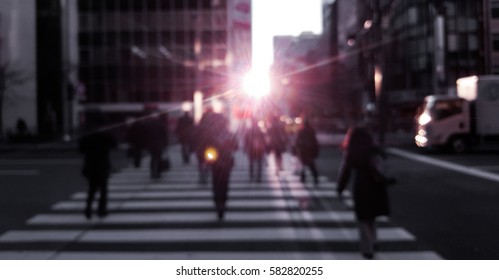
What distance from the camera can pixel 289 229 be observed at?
502cm

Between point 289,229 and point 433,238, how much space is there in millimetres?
1130

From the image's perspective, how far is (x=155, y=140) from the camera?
9461 millimetres

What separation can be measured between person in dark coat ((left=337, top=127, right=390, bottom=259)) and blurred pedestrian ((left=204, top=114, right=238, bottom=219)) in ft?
6.64

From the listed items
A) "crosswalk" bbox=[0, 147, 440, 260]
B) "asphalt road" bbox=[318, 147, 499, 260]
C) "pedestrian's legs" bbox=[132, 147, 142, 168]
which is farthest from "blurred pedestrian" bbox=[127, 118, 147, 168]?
"asphalt road" bbox=[318, 147, 499, 260]

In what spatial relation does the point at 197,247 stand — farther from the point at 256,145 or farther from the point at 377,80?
the point at 256,145

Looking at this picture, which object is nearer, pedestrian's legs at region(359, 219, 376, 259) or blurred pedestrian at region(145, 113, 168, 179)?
pedestrian's legs at region(359, 219, 376, 259)

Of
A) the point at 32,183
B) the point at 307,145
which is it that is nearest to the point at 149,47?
the point at 307,145

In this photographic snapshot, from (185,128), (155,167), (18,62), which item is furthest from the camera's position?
(185,128)

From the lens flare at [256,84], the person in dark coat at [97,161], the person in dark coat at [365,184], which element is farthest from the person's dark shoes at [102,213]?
the person in dark coat at [365,184]

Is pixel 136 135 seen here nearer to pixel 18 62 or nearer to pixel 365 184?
pixel 365 184

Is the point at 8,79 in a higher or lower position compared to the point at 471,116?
higher

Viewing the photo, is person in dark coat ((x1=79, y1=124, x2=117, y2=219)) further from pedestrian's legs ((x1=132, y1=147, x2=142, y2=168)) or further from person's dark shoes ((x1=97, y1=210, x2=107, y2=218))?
pedestrian's legs ((x1=132, y1=147, x2=142, y2=168))

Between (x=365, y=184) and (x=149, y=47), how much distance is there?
278 inches

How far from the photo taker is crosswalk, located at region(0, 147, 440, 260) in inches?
147
